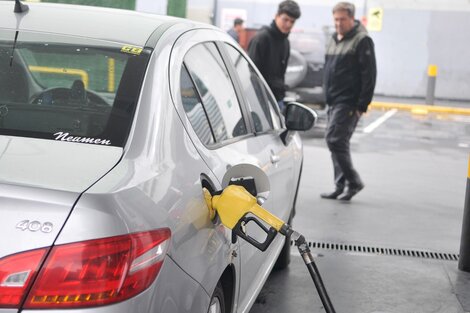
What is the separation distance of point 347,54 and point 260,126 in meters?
3.70

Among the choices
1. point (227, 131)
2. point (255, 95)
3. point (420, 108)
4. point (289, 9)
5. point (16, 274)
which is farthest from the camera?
point (420, 108)

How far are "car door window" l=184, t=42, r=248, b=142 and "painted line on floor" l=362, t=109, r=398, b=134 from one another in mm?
10714

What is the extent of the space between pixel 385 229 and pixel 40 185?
516 centimetres

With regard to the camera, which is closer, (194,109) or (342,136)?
(194,109)

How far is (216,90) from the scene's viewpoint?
11.7ft

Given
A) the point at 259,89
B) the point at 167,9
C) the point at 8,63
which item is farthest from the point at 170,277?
the point at 167,9

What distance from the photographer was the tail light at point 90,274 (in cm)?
202

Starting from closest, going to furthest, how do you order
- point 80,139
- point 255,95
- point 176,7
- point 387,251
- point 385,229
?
1. point 80,139
2. point 255,95
3. point 387,251
4. point 385,229
5. point 176,7

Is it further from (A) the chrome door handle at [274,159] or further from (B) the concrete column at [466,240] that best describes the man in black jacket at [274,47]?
(A) the chrome door handle at [274,159]

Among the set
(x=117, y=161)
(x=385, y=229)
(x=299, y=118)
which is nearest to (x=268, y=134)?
(x=299, y=118)

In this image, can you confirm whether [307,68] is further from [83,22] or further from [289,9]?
[83,22]

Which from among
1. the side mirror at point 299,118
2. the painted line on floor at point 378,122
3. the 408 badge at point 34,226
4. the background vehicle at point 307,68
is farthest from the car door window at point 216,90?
the background vehicle at point 307,68

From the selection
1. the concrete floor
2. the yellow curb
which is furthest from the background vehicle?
the yellow curb

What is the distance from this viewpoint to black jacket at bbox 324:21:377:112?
305 inches
